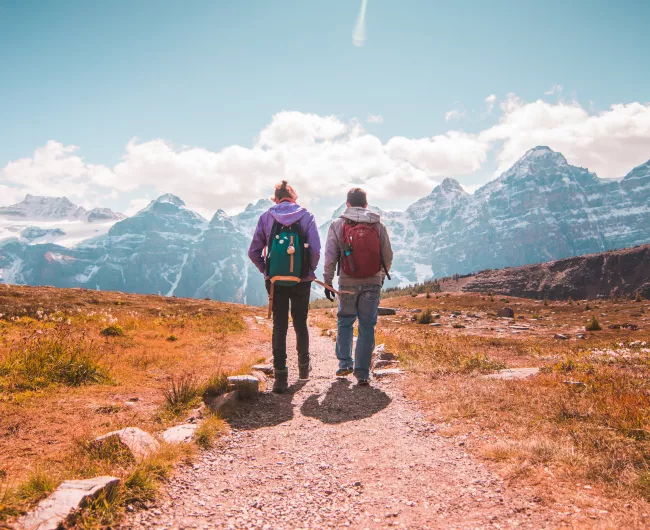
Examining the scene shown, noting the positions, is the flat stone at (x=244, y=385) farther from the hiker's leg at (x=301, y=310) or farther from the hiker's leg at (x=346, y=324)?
the hiker's leg at (x=346, y=324)

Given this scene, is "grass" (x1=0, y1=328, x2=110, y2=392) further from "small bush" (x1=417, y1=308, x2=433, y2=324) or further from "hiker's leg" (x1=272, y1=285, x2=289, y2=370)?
"small bush" (x1=417, y1=308, x2=433, y2=324)

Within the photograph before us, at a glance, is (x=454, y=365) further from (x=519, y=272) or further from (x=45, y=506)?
(x=519, y=272)

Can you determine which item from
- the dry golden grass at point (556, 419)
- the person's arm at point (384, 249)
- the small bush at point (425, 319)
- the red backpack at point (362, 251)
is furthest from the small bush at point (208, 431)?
the small bush at point (425, 319)

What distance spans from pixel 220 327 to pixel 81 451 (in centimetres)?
1466

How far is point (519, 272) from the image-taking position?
10638 cm

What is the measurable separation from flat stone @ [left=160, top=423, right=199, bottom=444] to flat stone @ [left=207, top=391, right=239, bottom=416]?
748 millimetres

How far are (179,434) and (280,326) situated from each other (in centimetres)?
332

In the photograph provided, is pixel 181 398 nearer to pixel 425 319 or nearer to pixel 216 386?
Result: pixel 216 386

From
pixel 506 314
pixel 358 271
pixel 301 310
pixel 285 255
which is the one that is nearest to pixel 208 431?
pixel 301 310

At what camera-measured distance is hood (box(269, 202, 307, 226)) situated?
7.79 metres

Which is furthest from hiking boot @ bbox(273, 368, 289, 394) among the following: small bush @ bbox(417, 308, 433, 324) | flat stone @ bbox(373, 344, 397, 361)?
small bush @ bbox(417, 308, 433, 324)

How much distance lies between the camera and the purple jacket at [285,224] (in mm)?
7859

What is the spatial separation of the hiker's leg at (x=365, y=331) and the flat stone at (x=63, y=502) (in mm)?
5611

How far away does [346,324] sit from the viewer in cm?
866
